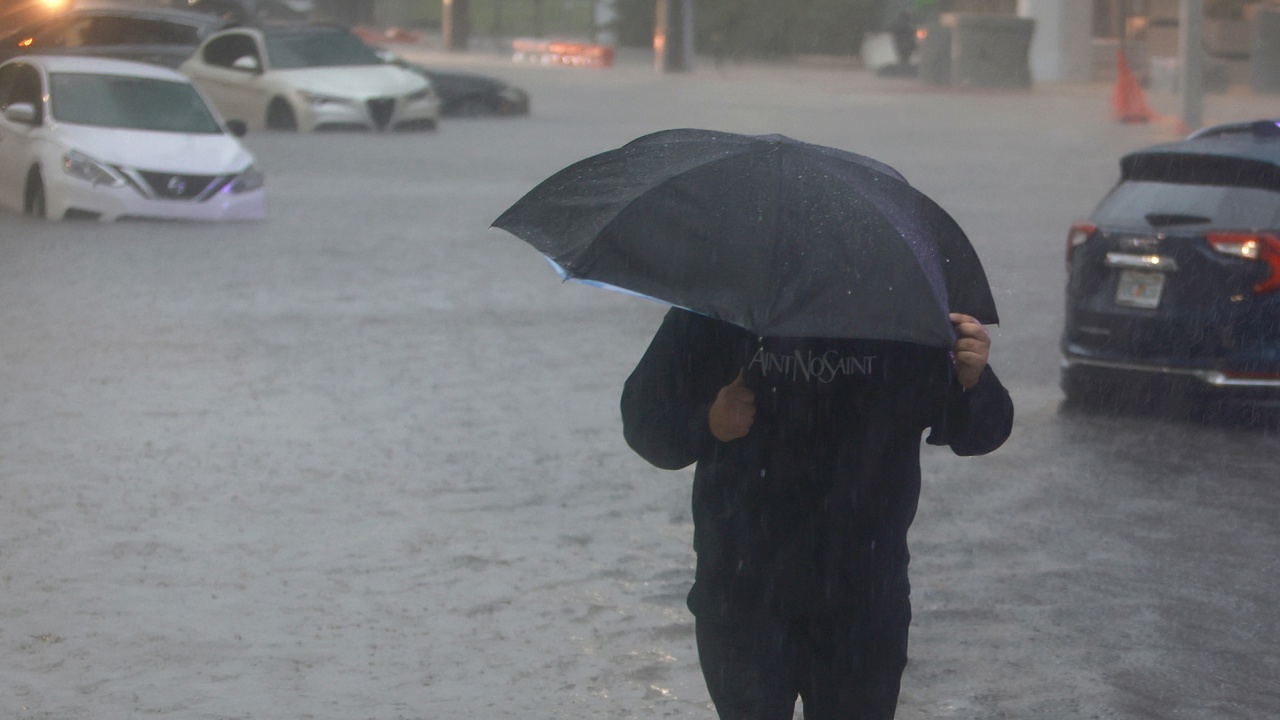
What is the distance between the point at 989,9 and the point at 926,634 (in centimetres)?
5153

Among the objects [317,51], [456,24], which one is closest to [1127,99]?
[317,51]

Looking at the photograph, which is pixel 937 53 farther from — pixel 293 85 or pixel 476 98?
pixel 293 85

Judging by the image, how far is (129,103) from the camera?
17.4 metres

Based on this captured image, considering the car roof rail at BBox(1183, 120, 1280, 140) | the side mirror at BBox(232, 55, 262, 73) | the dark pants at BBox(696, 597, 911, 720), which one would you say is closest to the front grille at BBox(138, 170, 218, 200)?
the car roof rail at BBox(1183, 120, 1280, 140)

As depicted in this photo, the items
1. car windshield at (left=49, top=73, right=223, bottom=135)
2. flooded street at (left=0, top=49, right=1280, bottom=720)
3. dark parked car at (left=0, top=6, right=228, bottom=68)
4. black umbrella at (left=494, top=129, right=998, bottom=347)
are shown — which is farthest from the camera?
dark parked car at (left=0, top=6, right=228, bottom=68)

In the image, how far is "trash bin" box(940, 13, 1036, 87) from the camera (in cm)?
4084

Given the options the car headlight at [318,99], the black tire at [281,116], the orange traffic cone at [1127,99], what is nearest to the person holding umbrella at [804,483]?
the car headlight at [318,99]

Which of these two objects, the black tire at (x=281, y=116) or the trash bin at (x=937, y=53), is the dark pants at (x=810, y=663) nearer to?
the black tire at (x=281, y=116)

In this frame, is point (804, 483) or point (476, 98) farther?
point (476, 98)

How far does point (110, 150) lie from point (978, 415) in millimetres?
14135

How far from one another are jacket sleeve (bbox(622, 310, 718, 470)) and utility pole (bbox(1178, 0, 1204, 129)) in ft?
74.5

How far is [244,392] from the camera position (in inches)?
357

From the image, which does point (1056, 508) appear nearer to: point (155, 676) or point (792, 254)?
point (155, 676)

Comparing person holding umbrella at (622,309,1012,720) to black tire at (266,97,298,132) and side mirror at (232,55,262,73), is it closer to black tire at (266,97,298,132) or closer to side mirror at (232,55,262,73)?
black tire at (266,97,298,132)
